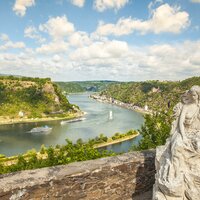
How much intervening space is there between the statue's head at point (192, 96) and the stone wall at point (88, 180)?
166 cm

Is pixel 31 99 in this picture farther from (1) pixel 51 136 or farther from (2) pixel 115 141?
(2) pixel 115 141

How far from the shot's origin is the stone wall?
13.4ft

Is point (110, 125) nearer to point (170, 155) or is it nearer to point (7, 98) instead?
point (7, 98)

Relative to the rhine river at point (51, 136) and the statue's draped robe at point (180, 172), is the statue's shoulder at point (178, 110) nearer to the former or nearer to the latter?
the statue's draped robe at point (180, 172)

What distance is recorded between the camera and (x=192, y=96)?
4145 mm

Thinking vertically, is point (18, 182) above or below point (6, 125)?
above

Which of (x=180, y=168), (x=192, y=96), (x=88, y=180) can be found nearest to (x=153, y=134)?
(x=88, y=180)

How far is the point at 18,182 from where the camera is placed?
13.3 feet

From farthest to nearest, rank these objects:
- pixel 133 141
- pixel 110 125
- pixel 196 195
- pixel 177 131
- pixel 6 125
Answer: pixel 6 125
pixel 110 125
pixel 133 141
pixel 177 131
pixel 196 195

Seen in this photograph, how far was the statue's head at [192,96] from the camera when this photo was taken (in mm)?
4102

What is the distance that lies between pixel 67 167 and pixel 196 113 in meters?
2.35

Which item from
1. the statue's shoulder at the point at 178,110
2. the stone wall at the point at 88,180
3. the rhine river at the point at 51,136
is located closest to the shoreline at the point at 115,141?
the rhine river at the point at 51,136

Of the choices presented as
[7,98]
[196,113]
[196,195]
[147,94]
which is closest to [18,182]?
[196,195]

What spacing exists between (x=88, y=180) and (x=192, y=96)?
2215 mm
